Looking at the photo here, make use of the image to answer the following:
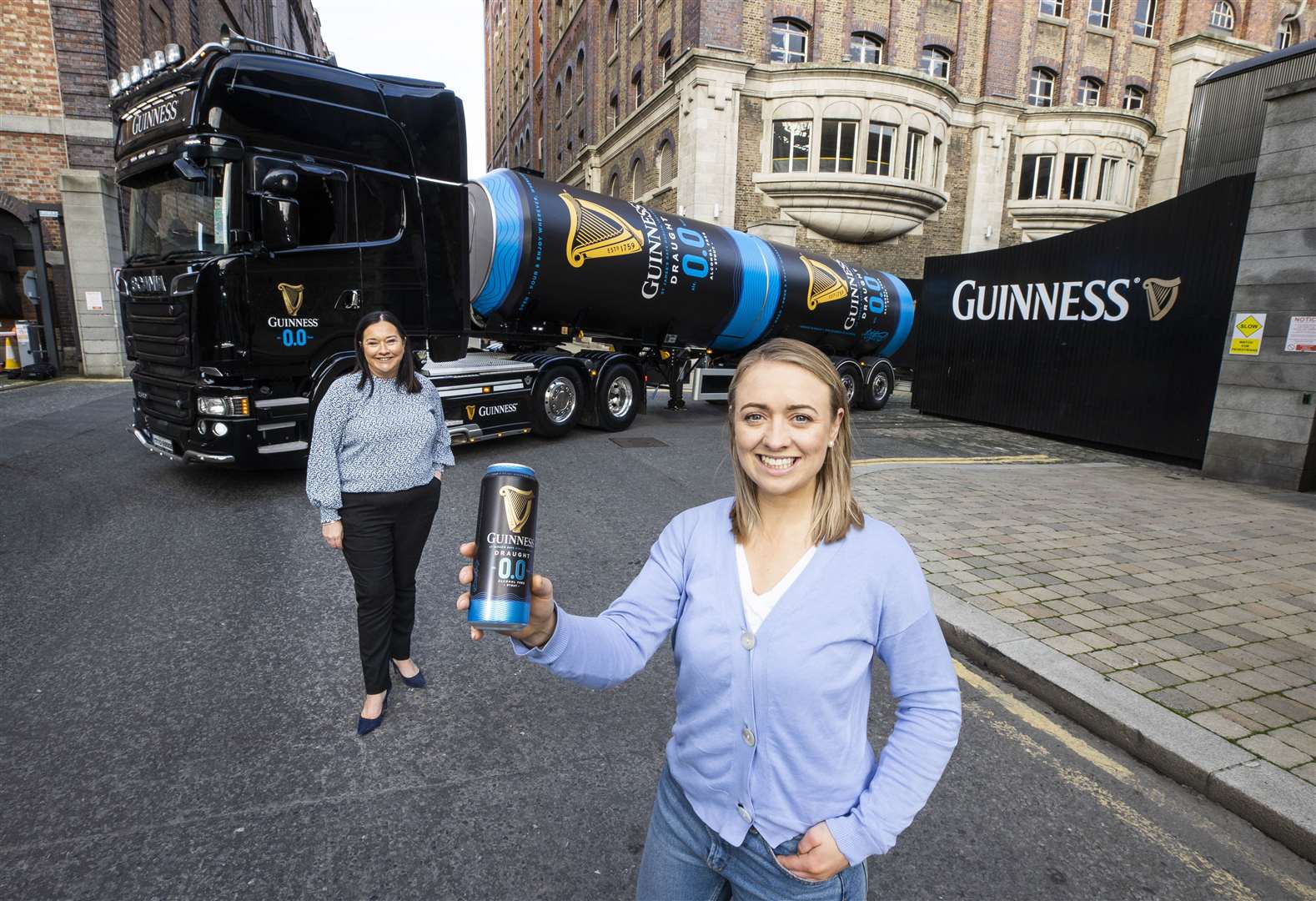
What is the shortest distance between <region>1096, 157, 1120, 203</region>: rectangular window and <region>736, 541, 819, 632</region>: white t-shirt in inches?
1371

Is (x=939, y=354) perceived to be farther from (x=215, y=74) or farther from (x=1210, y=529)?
→ (x=215, y=74)

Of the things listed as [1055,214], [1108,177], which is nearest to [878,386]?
[1055,214]

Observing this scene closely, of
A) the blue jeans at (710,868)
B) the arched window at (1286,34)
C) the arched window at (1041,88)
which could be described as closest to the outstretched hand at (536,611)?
the blue jeans at (710,868)

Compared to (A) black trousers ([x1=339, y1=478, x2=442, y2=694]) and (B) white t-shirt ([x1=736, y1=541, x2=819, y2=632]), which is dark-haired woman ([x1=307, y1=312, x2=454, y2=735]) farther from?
(B) white t-shirt ([x1=736, y1=541, x2=819, y2=632])

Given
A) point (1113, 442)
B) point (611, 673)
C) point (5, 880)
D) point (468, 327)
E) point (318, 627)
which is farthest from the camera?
point (1113, 442)

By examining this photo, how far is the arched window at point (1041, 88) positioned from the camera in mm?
28969

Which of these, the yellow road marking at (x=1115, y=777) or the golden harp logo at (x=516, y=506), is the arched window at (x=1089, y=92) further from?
the golden harp logo at (x=516, y=506)

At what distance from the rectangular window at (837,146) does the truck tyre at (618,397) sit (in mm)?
17110

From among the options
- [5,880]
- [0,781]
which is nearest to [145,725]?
[0,781]

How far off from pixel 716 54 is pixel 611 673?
2536 cm

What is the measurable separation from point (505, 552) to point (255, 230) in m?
6.35

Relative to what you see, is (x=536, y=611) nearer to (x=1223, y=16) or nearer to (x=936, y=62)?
(x=936, y=62)

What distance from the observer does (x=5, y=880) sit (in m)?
2.26

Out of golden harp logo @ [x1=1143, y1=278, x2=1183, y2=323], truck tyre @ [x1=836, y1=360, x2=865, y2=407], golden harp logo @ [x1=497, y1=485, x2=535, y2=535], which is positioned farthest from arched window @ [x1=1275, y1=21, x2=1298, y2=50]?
golden harp logo @ [x1=497, y1=485, x2=535, y2=535]
